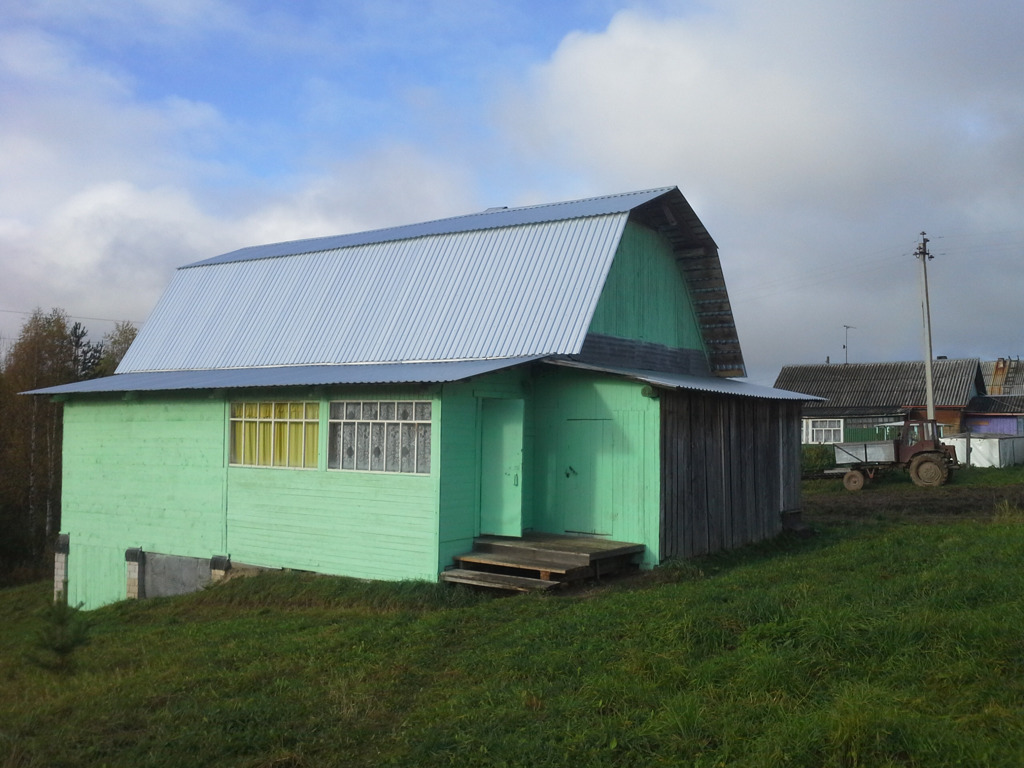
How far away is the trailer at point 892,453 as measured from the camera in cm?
2650

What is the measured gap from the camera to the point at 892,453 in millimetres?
27078

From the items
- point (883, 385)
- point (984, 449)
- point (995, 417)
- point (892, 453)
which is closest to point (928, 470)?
point (892, 453)

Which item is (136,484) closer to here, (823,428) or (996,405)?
(823,428)

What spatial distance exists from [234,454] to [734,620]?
371 inches

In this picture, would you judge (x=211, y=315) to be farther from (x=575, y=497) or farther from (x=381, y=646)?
(x=381, y=646)

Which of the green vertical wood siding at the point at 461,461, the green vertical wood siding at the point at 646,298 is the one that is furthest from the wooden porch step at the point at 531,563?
the green vertical wood siding at the point at 646,298

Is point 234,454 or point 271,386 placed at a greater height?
point 271,386

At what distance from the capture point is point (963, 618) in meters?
6.93

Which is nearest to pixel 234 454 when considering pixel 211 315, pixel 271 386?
pixel 271 386

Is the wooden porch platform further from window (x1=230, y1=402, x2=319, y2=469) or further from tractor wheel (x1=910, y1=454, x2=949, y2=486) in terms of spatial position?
tractor wheel (x1=910, y1=454, x2=949, y2=486)

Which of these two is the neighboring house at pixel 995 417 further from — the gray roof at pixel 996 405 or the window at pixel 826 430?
the window at pixel 826 430

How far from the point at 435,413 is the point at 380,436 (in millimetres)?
1126

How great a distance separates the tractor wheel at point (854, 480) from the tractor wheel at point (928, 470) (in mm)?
1510

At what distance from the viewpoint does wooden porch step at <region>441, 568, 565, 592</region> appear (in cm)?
1069
